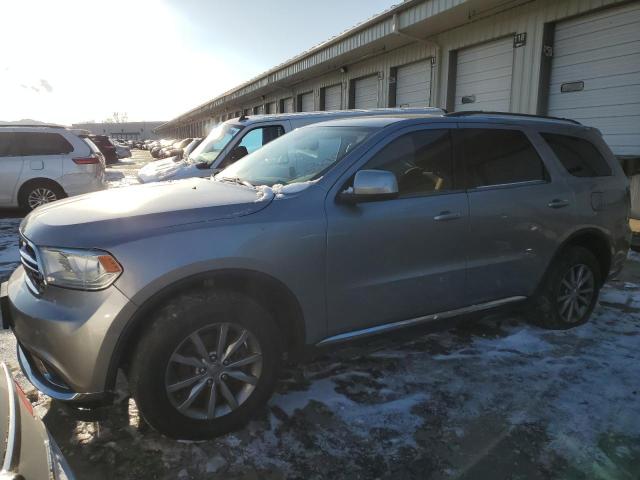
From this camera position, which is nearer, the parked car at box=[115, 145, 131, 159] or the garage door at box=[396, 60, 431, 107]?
the garage door at box=[396, 60, 431, 107]

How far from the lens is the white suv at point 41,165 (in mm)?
9172

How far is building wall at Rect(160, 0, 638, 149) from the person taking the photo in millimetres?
9422

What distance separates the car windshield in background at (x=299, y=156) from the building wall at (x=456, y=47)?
7178mm

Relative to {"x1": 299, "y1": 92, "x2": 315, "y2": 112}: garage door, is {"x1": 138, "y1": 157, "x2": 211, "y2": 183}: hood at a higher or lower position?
lower

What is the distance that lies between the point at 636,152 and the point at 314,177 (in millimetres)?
7519

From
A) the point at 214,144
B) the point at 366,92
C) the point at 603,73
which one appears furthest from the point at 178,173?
the point at 366,92

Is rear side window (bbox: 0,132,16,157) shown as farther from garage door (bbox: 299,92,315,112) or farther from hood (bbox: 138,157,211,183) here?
garage door (bbox: 299,92,315,112)

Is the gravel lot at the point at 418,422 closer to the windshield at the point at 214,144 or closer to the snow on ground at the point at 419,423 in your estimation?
the snow on ground at the point at 419,423

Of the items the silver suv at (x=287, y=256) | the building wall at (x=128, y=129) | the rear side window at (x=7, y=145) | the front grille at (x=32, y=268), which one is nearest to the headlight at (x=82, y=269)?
the silver suv at (x=287, y=256)

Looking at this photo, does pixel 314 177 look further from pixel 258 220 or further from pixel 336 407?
pixel 336 407

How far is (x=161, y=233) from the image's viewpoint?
7.82ft

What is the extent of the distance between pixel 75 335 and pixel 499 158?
3.04 m

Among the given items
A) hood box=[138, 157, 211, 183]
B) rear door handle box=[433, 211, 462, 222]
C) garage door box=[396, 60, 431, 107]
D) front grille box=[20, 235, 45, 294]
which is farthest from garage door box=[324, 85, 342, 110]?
front grille box=[20, 235, 45, 294]

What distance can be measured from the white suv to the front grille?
297 inches
